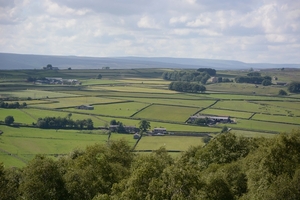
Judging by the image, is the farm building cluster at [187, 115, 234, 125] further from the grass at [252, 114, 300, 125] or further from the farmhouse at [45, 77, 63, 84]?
the farmhouse at [45, 77, 63, 84]

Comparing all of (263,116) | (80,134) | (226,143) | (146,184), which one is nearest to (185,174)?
(146,184)

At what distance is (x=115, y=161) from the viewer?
51.7 metres

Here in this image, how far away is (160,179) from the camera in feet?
111

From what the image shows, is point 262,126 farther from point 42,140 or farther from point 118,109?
point 42,140

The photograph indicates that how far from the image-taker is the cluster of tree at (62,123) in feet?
317

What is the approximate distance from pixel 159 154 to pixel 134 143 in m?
30.8

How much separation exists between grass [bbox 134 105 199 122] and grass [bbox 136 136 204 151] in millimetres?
17303

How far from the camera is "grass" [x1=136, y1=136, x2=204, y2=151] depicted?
80738mm

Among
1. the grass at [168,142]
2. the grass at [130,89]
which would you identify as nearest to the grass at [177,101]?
the grass at [130,89]

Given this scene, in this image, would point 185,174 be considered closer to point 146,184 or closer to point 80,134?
point 146,184

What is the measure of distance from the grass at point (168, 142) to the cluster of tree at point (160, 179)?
33.9 metres

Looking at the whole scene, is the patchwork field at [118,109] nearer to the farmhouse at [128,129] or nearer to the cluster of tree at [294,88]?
the farmhouse at [128,129]

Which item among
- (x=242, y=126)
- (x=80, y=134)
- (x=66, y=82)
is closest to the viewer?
(x=80, y=134)

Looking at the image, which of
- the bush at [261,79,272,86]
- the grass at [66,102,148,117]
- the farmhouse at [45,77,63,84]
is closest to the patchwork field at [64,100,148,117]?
the grass at [66,102,148,117]
